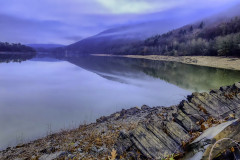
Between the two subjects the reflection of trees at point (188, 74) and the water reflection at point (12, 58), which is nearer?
the reflection of trees at point (188, 74)

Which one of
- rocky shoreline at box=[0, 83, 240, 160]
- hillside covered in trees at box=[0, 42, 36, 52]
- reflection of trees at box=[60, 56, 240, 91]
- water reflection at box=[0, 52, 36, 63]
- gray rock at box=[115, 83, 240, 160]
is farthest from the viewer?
hillside covered in trees at box=[0, 42, 36, 52]

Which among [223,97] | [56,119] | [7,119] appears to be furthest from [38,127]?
[223,97]

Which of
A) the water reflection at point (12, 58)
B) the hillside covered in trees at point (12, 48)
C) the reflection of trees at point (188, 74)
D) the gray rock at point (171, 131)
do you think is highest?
the hillside covered in trees at point (12, 48)

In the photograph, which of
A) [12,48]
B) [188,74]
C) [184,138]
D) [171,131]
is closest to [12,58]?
[12,48]

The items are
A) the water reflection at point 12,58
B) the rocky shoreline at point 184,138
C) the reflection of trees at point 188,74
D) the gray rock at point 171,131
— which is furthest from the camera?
the water reflection at point 12,58

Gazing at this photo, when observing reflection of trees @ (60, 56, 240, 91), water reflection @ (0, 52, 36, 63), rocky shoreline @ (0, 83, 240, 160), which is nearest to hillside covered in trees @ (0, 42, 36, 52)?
water reflection @ (0, 52, 36, 63)

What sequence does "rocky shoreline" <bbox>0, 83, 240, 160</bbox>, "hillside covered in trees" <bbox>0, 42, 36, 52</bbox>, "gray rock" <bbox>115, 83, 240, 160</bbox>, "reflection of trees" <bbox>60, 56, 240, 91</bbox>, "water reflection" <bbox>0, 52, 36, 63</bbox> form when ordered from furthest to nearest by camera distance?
"hillside covered in trees" <bbox>0, 42, 36, 52</bbox>, "water reflection" <bbox>0, 52, 36, 63</bbox>, "reflection of trees" <bbox>60, 56, 240, 91</bbox>, "gray rock" <bbox>115, 83, 240, 160</bbox>, "rocky shoreline" <bbox>0, 83, 240, 160</bbox>

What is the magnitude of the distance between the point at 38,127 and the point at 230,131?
38.6 feet

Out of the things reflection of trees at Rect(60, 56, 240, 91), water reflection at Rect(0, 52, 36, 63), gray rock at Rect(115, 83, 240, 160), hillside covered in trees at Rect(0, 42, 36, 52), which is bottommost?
reflection of trees at Rect(60, 56, 240, 91)

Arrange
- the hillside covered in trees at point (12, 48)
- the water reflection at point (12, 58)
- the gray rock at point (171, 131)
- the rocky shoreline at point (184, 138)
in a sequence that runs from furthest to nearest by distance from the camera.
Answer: the hillside covered in trees at point (12, 48), the water reflection at point (12, 58), the gray rock at point (171, 131), the rocky shoreline at point (184, 138)

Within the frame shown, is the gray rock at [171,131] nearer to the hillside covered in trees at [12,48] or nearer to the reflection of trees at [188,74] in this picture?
the reflection of trees at [188,74]

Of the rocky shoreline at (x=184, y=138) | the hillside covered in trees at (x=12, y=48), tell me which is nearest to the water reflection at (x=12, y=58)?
the hillside covered in trees at (x=12, y=48)

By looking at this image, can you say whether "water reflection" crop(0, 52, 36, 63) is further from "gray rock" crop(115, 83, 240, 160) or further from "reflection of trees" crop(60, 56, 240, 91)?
"gray rock" crop(115, 83, 240, 160)

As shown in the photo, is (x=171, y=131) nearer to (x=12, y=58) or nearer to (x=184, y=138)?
(x=184, y=138)
